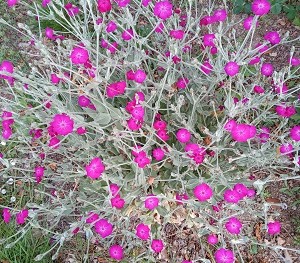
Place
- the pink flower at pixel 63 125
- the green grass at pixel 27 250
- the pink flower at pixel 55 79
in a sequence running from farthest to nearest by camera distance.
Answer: the green grass at pixel 27 250 < the pink flower at pixel 55 79 < the pink flower at pixel 63 125

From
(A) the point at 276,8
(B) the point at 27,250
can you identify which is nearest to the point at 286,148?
(A) the point at 276,8

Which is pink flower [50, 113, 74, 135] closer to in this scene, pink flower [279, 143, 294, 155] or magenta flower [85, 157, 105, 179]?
magenta flower [85, 157, 105, 179]

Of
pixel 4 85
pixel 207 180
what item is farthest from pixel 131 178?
pixel 4 85

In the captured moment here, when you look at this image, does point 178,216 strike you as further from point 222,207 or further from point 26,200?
point 26,200

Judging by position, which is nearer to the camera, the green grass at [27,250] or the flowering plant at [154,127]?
the flowering plant at [154,127]

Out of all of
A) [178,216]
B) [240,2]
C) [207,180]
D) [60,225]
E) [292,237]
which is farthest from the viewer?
[240,2]

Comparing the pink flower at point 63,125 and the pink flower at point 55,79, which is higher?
the pink flower at point 63,125

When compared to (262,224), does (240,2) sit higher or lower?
higher

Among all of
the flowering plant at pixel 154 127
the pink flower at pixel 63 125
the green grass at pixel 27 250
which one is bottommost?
the green grass at pixel 27 250

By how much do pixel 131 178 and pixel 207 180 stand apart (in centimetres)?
36

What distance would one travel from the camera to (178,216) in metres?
2.43

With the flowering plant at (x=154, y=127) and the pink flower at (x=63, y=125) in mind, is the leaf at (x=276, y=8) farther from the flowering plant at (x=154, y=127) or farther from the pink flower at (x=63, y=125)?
the pink flower at (x=63, y=125)

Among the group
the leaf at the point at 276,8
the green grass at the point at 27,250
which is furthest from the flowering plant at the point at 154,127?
the leaf at the point at 276,8

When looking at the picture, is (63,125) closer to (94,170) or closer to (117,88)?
(94,170)
